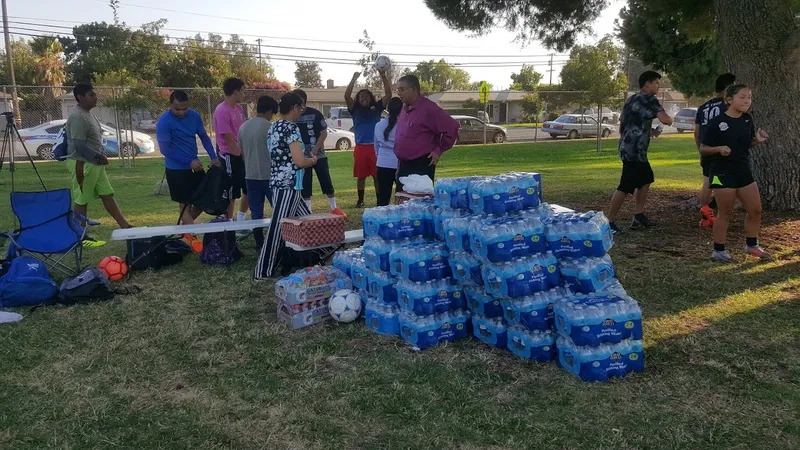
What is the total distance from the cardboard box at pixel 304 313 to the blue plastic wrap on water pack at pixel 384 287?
1.61ft

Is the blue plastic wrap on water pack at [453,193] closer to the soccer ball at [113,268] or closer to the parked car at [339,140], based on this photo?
the soccer ball at [113,268]

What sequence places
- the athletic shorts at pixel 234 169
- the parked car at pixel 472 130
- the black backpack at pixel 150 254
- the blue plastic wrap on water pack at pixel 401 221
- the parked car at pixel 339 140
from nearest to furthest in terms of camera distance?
the blue plastic wrap on water pack at pixel 401 221, the black backpack at pixel 150 254, the athletic shorts at pixel 234 169, the parked car at pixel 339 140, the parked car at pixel 472 130

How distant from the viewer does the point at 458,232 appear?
413cm

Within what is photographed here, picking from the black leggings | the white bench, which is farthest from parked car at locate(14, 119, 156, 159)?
the white bench

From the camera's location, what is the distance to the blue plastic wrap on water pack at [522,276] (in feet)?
12.5

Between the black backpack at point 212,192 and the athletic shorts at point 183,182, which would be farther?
the athletic shorts at point 183,182

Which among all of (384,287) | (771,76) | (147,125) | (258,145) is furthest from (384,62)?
(147,125)

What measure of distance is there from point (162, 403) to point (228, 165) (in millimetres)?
4581

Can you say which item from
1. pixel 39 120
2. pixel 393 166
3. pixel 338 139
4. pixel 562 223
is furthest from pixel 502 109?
pixel 562 223

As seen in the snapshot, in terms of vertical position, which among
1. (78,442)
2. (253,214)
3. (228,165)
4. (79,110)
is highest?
(79,110)

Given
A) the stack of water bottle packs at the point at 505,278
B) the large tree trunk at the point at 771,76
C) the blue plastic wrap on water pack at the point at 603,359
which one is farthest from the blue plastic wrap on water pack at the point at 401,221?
the large tree trunk at the point at 771,76

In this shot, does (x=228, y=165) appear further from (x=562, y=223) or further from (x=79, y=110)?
(x=562, y=223)

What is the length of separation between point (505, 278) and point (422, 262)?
66 cm

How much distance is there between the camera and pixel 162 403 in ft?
11.6
